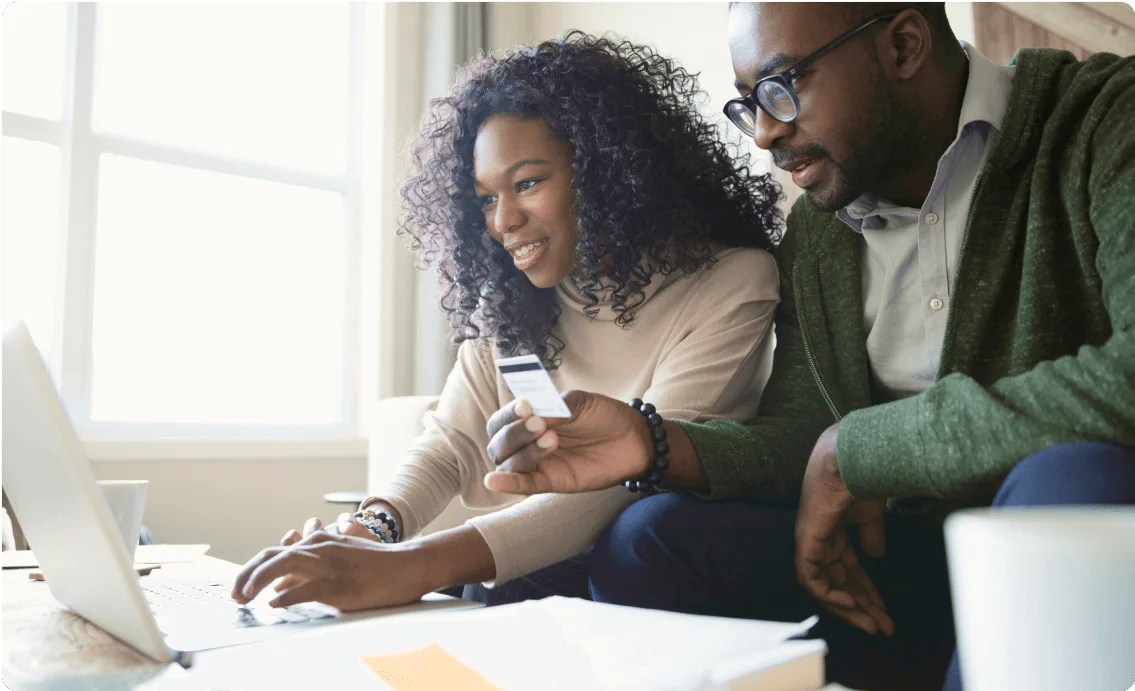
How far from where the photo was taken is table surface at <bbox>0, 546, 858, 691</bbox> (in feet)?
1.57

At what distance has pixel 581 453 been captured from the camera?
0.88 metres

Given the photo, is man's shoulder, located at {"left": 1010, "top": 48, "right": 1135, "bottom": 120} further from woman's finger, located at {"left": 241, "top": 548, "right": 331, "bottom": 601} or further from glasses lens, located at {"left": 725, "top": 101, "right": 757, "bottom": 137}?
woman's finger, located at {"left": 241, "top": 548, "right": 331, "bottom": 601}

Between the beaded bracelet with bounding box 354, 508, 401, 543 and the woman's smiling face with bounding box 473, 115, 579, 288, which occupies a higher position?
the woman's smiling face with bounding box 473, 115, 579, 288

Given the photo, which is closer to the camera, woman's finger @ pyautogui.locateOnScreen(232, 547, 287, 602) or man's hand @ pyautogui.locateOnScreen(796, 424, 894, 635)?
woman's finger @ pyautogui.locateOnScreen(232, 547, 287, 602)

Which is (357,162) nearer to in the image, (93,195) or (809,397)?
(93,195)

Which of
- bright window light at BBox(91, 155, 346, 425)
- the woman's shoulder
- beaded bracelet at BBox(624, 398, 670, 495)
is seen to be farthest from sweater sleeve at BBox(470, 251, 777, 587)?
bright window light at BBox(91, 155, 346, 425)

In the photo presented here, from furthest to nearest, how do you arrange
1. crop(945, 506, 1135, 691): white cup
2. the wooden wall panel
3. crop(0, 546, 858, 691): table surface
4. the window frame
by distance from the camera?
the window frame → the wooden wall panel → crop(0, 546, 858, 691): table surface → crop(945, 506, 1135, 691): white cup

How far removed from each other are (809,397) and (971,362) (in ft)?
0.73

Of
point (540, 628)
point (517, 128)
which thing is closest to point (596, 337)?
point (517, 128)

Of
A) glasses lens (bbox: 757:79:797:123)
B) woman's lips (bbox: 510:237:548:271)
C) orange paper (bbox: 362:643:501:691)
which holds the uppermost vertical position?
glasses lens (bbox: 757:79:797:123)

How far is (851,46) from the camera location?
94 cm

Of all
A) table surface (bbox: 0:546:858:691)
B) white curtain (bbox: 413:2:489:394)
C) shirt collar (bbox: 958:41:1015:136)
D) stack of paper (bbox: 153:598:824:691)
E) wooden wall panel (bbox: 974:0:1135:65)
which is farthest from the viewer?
white curtain (bbox: 413:2:489:394)

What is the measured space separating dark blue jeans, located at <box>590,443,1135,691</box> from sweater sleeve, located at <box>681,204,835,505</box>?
3 cm

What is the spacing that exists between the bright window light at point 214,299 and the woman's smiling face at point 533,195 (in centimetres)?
185
